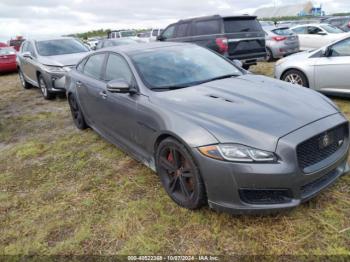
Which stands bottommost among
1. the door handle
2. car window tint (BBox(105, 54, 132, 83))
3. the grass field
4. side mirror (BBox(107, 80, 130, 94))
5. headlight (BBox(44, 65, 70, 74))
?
the grass field

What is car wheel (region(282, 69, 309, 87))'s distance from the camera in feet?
21.4

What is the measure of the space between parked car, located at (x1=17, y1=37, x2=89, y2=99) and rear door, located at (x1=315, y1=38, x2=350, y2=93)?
566 cm

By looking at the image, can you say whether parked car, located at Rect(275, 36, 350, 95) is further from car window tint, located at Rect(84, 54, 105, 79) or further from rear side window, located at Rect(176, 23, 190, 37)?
rear side window, located at Rect(176, 23, 190, 37)

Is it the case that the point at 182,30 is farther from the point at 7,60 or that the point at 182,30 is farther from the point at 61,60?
the point at 7,60

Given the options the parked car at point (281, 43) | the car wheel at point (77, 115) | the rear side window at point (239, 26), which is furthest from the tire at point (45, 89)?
the parked car at point (281, 43)

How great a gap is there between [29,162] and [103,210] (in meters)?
2.03

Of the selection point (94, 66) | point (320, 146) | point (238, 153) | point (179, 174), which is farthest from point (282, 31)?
point (238, 153)

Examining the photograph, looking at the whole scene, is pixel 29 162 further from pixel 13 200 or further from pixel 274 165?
pixel 274 165

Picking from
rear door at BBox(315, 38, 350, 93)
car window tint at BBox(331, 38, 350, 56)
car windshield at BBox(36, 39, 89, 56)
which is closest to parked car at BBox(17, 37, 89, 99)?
car windshield at BBox(36, 39, 89, 56)

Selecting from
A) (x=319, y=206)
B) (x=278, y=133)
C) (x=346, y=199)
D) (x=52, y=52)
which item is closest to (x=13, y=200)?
(x=278, y=133)

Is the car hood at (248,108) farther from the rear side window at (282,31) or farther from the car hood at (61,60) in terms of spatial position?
the rear side window at (282,31)

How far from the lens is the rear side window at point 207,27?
9.02m

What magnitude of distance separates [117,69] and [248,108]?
6.34 ft

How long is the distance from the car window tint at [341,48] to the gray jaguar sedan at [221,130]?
9.49 feet
